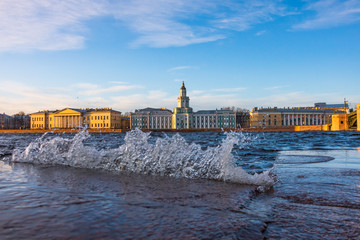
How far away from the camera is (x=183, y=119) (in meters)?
105

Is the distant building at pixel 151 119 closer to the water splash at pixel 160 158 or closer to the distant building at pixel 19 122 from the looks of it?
the distant building at pixel 19 122

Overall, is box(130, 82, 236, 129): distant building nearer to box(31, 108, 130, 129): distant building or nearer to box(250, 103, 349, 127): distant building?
box(31, 108, 130, 129): distant building

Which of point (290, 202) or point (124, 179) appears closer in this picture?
point (290, 202)

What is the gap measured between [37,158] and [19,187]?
13.9 feet

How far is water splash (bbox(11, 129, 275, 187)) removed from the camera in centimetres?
527

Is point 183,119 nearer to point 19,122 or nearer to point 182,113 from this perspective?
point 182,113

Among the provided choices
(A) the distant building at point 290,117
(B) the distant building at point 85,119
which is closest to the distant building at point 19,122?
(B) the distant building at point 85,119

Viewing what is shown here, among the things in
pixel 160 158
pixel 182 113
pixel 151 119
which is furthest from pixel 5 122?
pixel 160 158

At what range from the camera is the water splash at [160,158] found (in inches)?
207

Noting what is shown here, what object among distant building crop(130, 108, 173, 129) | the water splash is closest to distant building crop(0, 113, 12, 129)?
distant building crop(130, 108, 173, 129)

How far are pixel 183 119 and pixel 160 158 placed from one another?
98537 mm

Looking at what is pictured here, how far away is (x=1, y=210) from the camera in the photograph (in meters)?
3.08

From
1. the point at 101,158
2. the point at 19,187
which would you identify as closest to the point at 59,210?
the point at 19,187

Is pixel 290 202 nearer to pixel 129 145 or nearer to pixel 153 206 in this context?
pixel 153 206
